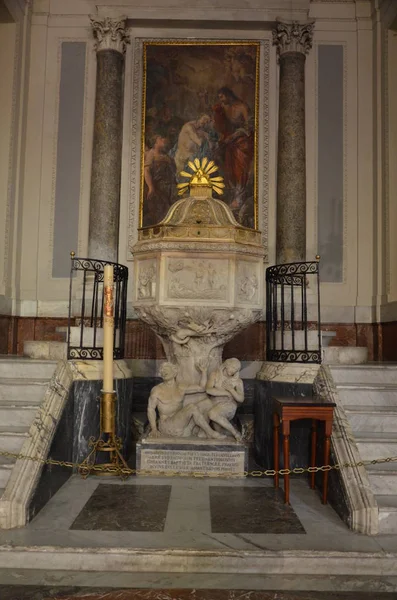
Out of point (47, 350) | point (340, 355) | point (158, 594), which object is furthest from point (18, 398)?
point (340, 355)

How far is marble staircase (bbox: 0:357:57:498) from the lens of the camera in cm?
436

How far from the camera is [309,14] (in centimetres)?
873

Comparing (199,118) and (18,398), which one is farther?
(199,118)

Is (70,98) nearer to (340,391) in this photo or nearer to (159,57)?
(159,57)

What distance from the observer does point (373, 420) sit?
4715mm

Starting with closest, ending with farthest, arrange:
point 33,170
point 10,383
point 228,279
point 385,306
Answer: point 10,383 → point 228,279 → point 385,306 → point 33,170

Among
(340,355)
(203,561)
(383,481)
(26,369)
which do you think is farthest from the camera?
(340,355)

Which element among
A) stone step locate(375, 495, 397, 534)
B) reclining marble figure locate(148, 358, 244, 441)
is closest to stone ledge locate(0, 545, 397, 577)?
stone step locate(375, 495, 397, 534)

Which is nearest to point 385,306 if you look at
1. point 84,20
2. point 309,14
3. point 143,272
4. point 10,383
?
point 143,272

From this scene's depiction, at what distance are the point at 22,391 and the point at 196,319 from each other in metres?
1.65

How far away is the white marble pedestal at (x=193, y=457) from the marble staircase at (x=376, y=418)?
3.41 feet

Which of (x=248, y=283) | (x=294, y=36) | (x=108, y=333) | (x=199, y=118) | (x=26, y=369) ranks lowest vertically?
(x=26, y=369)

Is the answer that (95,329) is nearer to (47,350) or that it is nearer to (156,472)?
(47,350)

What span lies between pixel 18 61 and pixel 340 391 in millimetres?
6669
